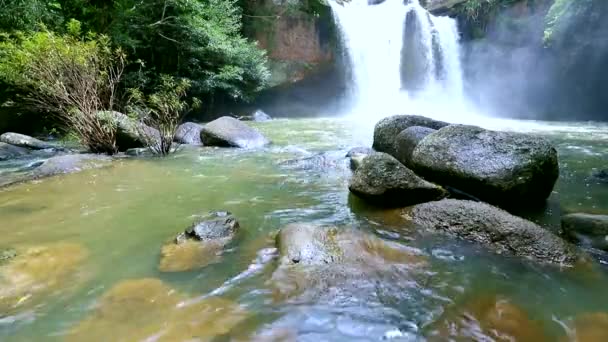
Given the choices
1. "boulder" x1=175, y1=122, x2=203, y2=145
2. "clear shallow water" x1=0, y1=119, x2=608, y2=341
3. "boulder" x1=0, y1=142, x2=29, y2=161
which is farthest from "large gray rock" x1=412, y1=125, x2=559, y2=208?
"boulder" x1=0, y1=142, x2=29, y2=161

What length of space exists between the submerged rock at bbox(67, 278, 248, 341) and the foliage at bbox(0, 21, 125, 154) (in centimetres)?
603

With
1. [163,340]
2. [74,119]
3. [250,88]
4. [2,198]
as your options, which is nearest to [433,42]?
[250,88]

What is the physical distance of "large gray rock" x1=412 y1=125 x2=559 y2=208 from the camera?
4.32 meters

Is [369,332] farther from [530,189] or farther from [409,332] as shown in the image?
[530,189]

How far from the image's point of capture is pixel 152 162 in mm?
7504

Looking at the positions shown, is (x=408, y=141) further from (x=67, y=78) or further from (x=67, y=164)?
(x=67, y=78)

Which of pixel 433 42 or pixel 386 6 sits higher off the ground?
pixel 386 6

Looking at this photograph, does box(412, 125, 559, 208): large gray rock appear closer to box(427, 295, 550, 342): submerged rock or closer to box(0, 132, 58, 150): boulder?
box(427, 295, 550, 342): submerged rock

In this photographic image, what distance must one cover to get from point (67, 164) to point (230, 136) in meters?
3.55

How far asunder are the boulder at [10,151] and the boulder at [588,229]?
31.5 feet

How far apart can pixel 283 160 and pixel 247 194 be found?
2.31 m

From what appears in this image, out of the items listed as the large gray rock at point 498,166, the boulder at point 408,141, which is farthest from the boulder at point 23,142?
the large gray rock at point 498,166

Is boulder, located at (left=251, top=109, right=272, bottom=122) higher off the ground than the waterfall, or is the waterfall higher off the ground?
the waterfall

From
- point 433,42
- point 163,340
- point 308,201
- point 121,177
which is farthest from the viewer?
point 433,42
